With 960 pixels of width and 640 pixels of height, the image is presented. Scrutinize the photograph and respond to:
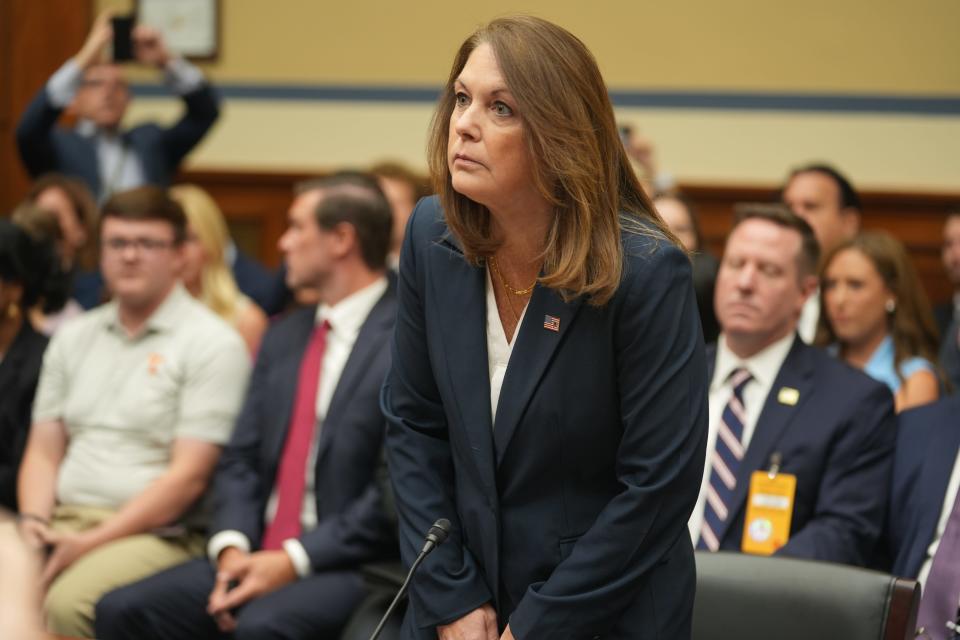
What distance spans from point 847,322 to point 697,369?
2.35 meters

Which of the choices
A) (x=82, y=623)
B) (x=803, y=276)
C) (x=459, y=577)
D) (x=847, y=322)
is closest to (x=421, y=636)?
(x=459, y=577)

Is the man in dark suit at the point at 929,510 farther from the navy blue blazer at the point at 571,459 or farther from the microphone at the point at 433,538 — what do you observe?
the microphone at the point at 433,538

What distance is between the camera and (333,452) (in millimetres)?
3379

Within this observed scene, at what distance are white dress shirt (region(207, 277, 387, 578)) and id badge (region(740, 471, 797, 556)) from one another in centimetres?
115

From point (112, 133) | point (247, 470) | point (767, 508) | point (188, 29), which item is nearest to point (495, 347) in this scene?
point (767, 508)

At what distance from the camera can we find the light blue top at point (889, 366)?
4016 millimetres

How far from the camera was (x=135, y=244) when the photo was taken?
3.78 meters

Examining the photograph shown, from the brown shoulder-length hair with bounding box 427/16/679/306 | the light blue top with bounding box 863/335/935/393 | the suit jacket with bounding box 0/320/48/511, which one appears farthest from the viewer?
the light blue top with bounding box 863/335/935/393

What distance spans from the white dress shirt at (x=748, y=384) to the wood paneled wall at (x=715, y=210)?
2.51 m

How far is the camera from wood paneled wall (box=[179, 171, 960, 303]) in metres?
5.87

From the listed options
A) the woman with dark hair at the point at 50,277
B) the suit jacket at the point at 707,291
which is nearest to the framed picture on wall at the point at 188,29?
the woman with dark hair at the point at 50,277

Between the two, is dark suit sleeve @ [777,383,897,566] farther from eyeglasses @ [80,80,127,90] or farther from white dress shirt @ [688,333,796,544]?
eyeglasses @ [80,80,127,90]

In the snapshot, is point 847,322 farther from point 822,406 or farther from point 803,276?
point 822,406

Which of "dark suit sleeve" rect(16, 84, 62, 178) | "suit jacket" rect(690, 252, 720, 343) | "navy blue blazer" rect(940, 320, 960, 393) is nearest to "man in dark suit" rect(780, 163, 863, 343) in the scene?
"navy blue blazer" rect(940, 320, 960, 393)
